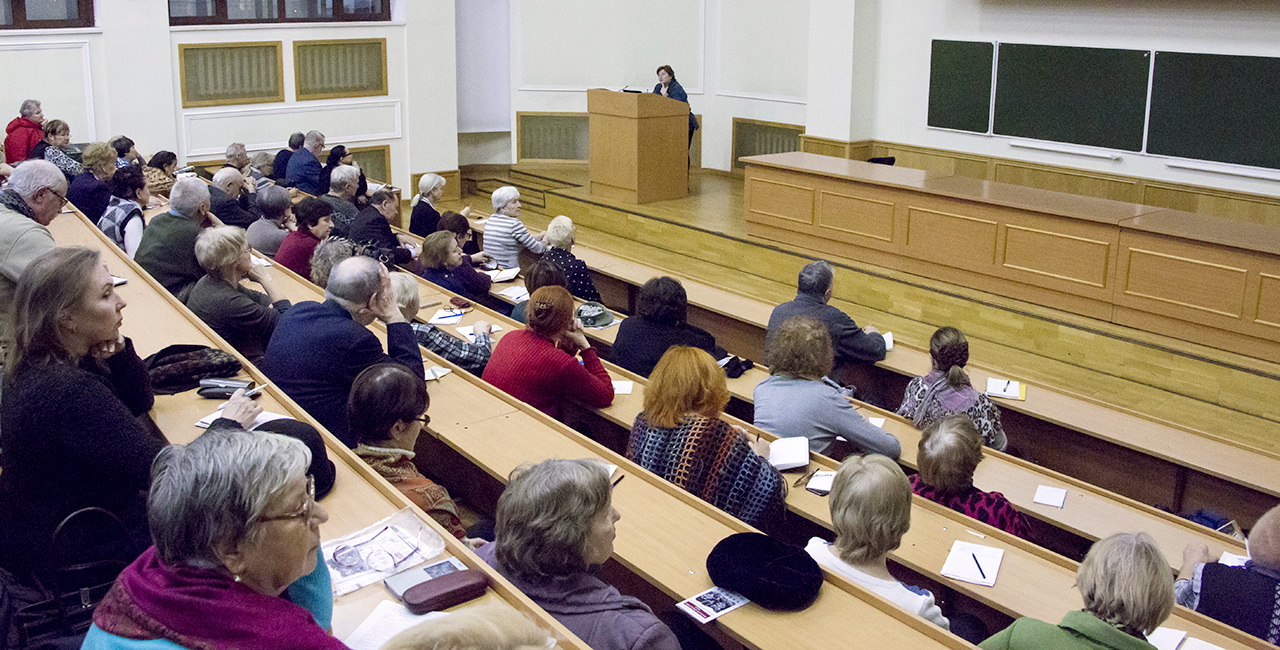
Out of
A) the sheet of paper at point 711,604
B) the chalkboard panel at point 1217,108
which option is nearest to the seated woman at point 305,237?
the sheet of paper at point 711,604

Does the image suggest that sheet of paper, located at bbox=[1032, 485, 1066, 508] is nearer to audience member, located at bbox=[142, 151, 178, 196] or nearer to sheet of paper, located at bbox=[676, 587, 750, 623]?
sheet of paper, located at bbox=[676, 587, 750, 623]

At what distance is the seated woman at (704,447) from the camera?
340cm

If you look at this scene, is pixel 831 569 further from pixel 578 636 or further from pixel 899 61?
pixel 899 61

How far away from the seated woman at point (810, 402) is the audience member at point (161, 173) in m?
5.23

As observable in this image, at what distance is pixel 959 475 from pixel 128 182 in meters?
5.11

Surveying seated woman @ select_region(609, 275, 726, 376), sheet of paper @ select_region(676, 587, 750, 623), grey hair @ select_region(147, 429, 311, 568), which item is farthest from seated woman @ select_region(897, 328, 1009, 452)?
grey hair @ select_region(147, 429, 311, 568)

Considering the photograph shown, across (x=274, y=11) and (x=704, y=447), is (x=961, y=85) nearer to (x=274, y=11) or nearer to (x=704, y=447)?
(x=274, y=11)

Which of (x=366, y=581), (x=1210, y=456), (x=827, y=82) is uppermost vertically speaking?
(x=827, y=82)

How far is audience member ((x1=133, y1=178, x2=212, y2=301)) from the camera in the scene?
4863 mm

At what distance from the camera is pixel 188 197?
16.1ft

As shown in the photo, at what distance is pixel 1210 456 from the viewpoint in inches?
167

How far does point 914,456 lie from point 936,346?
1.78ft

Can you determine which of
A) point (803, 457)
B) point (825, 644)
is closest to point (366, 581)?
point (825, 644)

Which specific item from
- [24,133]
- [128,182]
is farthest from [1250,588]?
[24,133]
